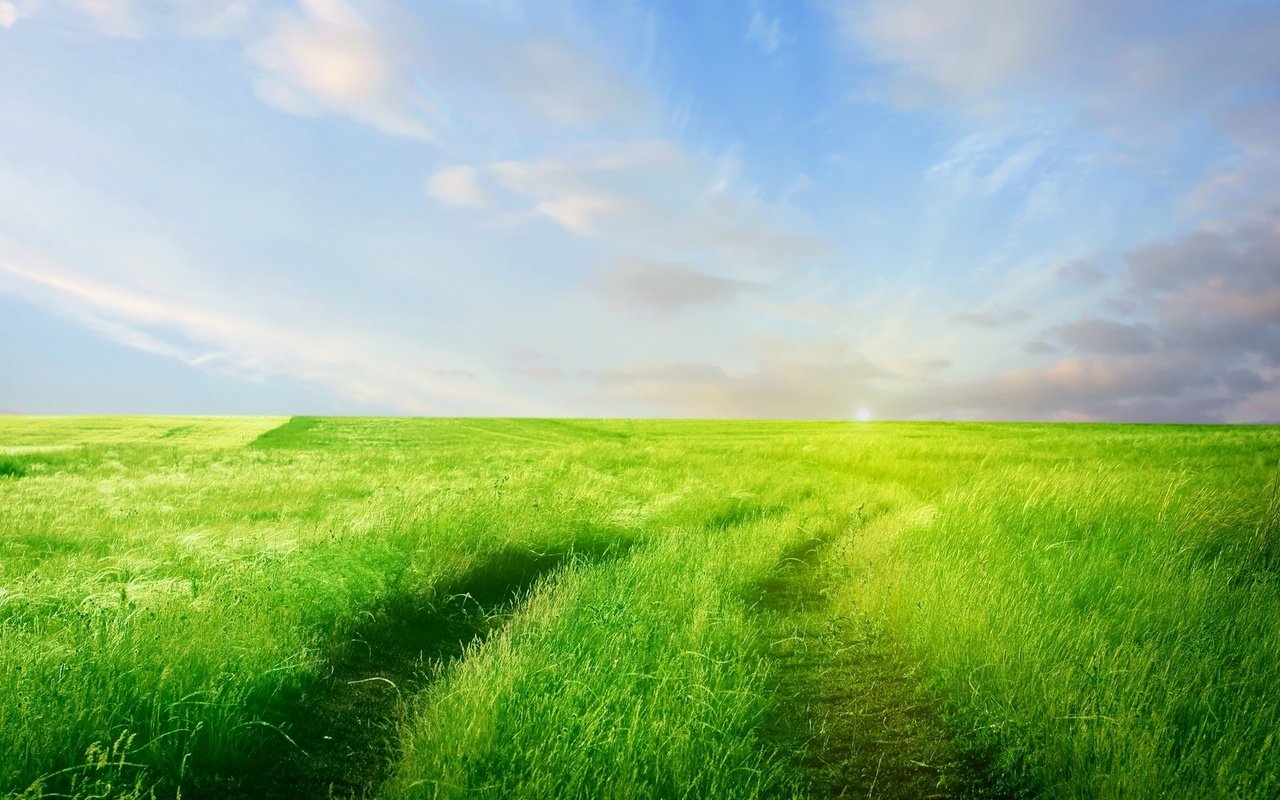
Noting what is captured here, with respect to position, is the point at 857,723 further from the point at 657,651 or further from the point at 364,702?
the point at 364,702

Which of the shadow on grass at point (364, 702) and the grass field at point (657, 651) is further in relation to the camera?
the shadow on grass at point (364, 702)

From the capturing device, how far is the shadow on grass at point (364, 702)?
176 inches

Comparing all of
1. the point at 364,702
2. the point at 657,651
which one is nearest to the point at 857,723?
the point at 657,651

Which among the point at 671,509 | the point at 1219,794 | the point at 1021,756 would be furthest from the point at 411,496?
→ the point at 1219,794

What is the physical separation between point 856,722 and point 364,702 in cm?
398

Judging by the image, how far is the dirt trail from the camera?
177 inches

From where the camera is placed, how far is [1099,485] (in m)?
10.8

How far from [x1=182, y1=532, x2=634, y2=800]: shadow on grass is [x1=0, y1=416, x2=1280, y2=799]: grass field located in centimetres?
3

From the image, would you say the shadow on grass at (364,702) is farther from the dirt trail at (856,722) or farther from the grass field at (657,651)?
the dirt trail at (856,722)

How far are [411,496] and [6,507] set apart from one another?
33.1ft

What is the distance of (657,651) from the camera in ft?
19.0

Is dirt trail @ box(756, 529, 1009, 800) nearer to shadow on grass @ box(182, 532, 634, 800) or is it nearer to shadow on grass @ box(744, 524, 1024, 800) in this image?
shadow on grass @ box(744, 524, 1024, 800)

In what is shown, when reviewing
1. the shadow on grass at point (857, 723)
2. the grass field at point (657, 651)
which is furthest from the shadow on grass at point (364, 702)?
the shadow on grass at point (857, 723)

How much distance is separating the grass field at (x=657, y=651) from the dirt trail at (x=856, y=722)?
0.03 metres
